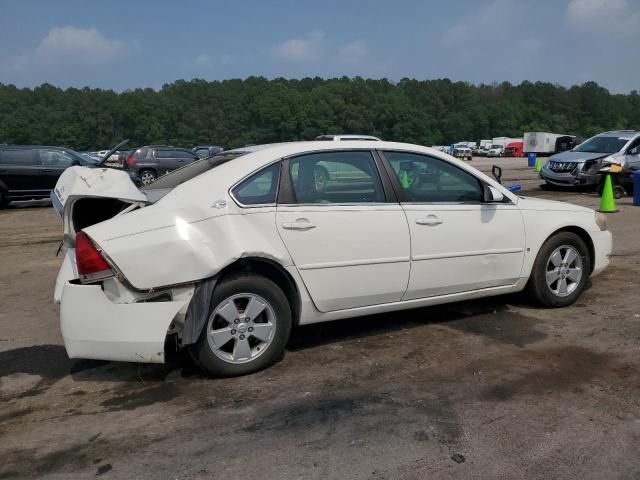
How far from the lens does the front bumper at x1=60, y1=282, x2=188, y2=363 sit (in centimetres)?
369

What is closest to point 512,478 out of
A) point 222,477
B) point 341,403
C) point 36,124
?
point 341,403

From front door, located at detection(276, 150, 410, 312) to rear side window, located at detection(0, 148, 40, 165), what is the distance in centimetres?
1371

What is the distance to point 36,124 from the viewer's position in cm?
10769

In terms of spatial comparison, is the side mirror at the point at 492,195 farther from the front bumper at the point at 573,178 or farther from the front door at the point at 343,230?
the front bumper at the point at 573,178

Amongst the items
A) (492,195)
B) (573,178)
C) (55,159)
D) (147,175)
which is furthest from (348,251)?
(147,175)

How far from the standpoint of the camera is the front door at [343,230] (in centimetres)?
416

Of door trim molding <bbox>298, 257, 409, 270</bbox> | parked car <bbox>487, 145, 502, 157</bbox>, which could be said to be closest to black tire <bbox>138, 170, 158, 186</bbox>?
door trim molding <bbox>298, 257, 409, 270</bbox>

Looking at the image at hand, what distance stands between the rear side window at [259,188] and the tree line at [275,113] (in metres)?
104

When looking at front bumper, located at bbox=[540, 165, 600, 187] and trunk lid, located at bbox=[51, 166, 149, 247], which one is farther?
front bumper, located at bbox=[540, 165, 600, 187]

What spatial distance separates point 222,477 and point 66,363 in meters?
2.13

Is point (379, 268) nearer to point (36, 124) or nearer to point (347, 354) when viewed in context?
point (347, 354)

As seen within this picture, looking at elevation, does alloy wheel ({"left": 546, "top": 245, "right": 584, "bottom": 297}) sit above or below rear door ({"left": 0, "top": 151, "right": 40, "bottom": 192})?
below

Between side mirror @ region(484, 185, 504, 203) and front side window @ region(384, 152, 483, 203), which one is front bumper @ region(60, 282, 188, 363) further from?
side mirror @ region(484, 185, 504, 203)

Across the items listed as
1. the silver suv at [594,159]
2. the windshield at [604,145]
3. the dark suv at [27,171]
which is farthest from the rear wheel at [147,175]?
the windshield at [604,145]
